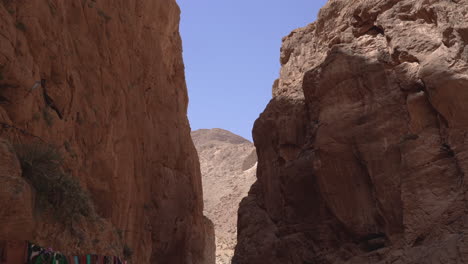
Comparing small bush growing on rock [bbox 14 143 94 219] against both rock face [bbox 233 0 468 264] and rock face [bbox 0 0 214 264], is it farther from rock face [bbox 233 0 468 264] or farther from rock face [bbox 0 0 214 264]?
rock face [bbox 233 0 468 264]

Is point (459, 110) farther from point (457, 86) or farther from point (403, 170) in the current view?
point (403, 170)

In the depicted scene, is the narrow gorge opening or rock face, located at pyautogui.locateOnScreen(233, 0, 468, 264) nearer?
the narrow gorge opening

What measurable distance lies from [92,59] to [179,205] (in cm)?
933

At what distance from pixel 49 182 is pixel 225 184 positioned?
69759 millimetres

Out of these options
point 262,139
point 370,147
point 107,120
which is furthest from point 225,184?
point 107,120

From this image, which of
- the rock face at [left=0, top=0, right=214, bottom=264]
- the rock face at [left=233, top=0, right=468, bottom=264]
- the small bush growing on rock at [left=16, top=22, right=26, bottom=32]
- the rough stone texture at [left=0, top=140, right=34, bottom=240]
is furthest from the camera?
the rock face at [left=233, top=0, right=468, bottom=264]

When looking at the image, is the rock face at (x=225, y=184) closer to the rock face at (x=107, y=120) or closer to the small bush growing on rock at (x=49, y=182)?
the rock face at (x=107, y=120)

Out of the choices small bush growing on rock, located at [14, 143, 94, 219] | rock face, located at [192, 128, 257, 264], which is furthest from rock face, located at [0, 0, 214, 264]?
rock face, located at [192, 128, 257, 264]

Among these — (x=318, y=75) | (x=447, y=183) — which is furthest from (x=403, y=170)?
(x=318, y=75)

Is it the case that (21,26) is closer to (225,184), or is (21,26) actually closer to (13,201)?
(13,201)

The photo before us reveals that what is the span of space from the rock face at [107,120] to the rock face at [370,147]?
403 centimetres

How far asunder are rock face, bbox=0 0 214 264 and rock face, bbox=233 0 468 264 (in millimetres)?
4032

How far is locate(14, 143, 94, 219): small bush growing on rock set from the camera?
8312 millimetres

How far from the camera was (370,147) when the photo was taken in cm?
1942
